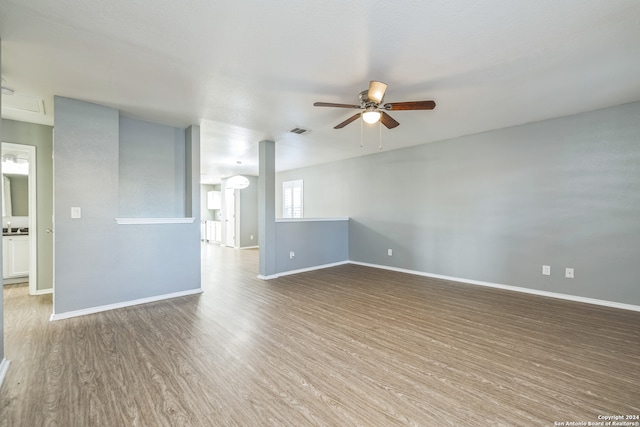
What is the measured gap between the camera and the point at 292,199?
8.37 metres

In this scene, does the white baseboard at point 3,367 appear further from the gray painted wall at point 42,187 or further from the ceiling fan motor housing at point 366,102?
the ceiling fan motor housing at point 366,102

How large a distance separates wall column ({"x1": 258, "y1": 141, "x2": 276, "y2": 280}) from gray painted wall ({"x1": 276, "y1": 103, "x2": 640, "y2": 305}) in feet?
7.43

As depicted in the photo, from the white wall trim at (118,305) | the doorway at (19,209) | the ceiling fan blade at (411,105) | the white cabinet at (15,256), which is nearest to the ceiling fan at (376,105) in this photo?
the ceiling fan blade at (411,105)

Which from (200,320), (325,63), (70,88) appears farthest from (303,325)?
(70,88)

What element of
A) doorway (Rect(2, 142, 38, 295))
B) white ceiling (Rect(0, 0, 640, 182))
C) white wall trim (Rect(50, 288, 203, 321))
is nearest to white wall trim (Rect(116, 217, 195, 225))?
white wall trim (Rect(50, 288, 203, 321))

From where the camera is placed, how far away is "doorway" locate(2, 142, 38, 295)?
13.1 ft

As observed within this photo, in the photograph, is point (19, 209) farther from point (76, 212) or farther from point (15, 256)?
point (76, 212)

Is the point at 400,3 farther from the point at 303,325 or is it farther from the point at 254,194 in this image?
the point at 254,194

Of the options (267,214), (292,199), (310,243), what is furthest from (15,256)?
(292,199)

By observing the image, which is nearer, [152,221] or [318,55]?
[318,55]

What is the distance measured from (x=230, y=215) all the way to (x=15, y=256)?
209 inches

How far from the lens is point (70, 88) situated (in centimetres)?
285

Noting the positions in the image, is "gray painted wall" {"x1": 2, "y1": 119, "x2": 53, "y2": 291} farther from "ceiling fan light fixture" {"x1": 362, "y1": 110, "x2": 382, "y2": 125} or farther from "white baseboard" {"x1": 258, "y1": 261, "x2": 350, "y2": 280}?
"ceiling fan light fixture" {"x1": 362, "y1": 110, "x2": 382, "y2": 125}

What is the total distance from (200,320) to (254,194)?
21.8 ft
